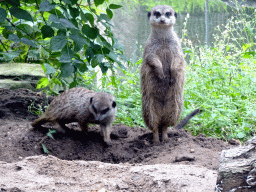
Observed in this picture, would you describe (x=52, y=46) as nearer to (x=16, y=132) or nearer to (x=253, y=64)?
(x=16, y=132)

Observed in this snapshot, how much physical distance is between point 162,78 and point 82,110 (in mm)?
1045

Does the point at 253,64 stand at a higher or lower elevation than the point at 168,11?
lower

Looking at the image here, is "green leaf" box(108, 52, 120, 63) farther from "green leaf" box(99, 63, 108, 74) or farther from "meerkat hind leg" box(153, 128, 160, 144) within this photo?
"meerkat hind leg" box(153, 128, 160, 144)

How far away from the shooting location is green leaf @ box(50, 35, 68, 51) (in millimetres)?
2486

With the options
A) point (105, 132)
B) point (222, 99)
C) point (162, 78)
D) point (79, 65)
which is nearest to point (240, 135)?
point (222, 99)

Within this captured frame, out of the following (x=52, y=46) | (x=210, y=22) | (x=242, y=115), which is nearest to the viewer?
(x=52, y=46)

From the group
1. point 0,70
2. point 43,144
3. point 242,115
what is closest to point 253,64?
point 242,115

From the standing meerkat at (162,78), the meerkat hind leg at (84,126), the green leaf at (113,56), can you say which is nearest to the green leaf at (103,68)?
the green leaf at (113,56)

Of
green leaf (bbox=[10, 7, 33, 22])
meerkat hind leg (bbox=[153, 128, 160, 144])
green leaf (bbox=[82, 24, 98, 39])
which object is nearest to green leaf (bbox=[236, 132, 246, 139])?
meerkat hind leg (bbox=[153, 128, 160, 144])

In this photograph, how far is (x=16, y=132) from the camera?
3650 millimetres

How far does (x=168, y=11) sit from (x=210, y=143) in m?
1.55

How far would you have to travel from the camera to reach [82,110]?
151 inches

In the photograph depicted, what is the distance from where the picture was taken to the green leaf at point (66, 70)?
9.04 ft

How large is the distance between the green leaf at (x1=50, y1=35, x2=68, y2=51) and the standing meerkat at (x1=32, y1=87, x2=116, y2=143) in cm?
133
